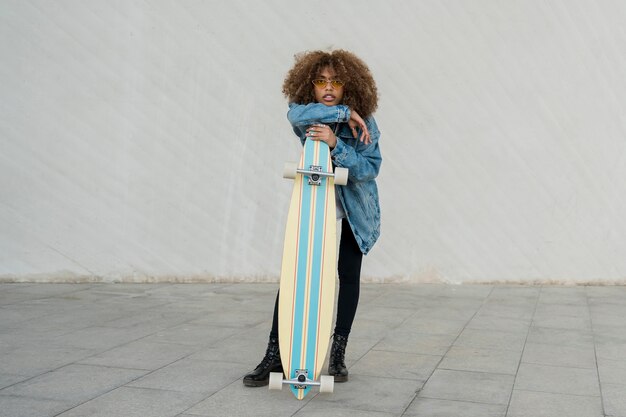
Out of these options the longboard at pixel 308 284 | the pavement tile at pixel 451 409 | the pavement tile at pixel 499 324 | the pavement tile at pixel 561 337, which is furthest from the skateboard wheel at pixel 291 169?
the pavement tile at pixel 499 324

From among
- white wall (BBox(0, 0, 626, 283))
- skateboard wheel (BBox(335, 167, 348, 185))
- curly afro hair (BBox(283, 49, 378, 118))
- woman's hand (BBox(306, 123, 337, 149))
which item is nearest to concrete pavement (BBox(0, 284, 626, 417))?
white wall (BBox(0, 0, 626, 283))

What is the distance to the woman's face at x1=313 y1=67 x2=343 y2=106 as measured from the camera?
12.6ft

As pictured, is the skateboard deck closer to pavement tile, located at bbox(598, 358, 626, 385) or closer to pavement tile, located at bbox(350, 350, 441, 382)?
pavement tile, located at bbox(350, 350, 441, 382)

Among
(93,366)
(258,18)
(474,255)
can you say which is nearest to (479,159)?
(474,255)

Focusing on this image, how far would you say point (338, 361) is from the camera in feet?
13.0

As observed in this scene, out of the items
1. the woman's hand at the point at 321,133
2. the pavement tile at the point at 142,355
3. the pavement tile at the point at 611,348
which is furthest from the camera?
the pavement tile at the point at 611,348

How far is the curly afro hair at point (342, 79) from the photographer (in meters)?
3.86

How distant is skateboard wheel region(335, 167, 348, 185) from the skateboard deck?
0.07m

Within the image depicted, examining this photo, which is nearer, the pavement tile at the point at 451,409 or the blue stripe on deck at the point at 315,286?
the pavement tile at the point at 451,409

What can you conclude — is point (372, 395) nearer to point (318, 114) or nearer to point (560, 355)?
point (318, 114)

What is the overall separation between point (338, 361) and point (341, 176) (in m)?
0.87

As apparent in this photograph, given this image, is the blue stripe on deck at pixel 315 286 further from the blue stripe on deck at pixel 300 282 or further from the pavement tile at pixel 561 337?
the pavement tile at pixel 561 337

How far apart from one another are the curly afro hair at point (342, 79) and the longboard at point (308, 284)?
38cm

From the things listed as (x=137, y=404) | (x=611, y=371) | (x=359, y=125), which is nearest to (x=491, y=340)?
(x=611, y=371)
